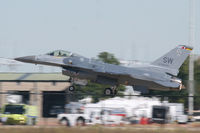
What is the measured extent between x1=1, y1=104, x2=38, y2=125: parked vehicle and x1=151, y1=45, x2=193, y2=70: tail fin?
13.6 meters

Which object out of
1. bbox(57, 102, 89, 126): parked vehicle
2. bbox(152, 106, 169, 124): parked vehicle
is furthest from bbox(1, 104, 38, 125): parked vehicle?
bbox(152, 106, 169, 124): parked vehicle

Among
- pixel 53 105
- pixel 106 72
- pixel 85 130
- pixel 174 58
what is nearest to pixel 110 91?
pixel 106 72

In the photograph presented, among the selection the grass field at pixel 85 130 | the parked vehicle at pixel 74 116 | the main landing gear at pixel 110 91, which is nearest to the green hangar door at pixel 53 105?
the parked vehicle at pixel 74 116

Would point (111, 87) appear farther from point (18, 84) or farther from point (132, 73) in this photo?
point (18, 84)

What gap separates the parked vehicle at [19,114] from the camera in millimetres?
17781

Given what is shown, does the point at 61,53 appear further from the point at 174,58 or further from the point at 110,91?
the point at 174,58

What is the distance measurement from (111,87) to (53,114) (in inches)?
425

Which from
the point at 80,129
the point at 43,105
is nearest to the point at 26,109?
the point at 43,105

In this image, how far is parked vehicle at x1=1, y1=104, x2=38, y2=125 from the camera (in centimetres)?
1778

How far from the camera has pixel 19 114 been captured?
18.5 meters

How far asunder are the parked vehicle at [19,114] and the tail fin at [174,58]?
13.6m

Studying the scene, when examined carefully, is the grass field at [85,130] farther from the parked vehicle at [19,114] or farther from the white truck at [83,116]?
the parked vehicle at [19,114]

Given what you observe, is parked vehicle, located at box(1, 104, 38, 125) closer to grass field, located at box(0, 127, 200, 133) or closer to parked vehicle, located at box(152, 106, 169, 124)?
grass field, located at box(0, 127, 200, 133)

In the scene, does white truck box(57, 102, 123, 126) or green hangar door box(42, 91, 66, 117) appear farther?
green hangar door box(42, 91, 66, 117)
